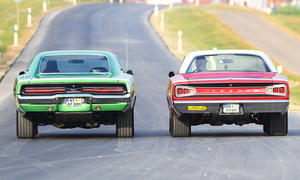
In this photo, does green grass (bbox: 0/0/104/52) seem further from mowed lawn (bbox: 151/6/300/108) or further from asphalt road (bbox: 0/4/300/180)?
asphalt road (bbox: 0/4/300/180)

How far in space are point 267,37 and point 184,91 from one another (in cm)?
3977

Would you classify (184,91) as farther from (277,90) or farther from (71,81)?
(71,81)

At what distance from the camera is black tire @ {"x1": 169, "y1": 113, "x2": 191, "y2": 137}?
13.8m

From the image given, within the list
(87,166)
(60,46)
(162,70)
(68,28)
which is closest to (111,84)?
(87,166)

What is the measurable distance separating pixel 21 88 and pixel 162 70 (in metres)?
21.6

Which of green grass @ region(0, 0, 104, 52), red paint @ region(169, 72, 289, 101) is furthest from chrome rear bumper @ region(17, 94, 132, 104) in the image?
green grass @ region(0, 0, 104, 52)

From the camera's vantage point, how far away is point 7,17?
56.7 m

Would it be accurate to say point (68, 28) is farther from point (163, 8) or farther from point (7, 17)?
point (163, 8)

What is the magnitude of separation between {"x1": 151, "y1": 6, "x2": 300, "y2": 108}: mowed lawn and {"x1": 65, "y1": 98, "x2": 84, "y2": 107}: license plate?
23854 millimetres

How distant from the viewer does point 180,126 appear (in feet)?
45.3

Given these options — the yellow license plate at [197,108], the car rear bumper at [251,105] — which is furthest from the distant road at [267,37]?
the yellow license plate at [197,108]

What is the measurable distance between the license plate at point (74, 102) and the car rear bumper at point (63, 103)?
44 mm

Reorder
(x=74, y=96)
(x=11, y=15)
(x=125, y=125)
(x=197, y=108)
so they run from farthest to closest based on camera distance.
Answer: (x=11, y=15)
(x=125, y=125)
(x=197, y=108)
(x=74, y=96)

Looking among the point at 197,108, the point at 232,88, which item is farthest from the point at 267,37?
the point at 197,108
